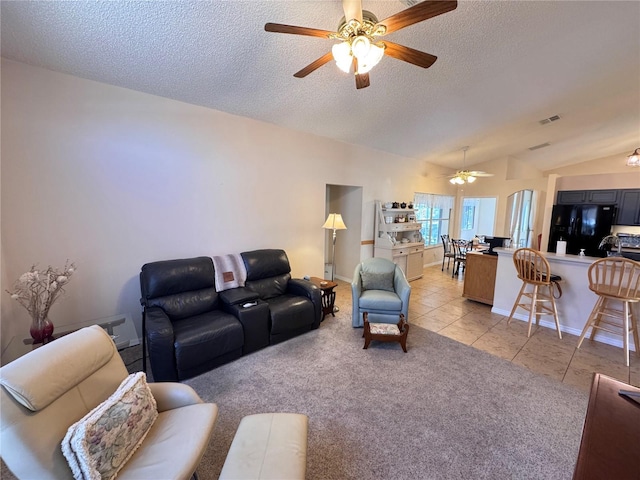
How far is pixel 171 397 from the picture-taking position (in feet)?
5.04

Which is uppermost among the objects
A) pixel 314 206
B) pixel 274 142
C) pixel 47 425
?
pixel 274 142

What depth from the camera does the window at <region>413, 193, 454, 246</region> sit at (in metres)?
6.87

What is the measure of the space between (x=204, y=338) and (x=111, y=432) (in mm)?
1212

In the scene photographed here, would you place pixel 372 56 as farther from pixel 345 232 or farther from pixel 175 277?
pixel 345 232

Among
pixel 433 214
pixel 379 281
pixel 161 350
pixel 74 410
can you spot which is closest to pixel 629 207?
pixel 433 214

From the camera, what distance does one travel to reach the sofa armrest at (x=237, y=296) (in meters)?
2.88

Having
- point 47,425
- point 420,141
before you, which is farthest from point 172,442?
point 420,141

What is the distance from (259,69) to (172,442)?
301 centimetres

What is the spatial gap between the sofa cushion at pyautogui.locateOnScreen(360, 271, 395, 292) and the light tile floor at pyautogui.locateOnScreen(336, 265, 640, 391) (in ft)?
2.17

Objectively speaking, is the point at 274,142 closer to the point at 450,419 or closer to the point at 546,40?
the point at 546,40

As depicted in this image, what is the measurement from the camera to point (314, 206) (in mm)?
4574

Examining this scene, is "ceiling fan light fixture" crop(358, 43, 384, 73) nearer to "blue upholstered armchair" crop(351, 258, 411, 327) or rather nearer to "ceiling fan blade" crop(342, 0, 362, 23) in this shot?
"ceiling fan blade" crop(342, 0, 362, 23)

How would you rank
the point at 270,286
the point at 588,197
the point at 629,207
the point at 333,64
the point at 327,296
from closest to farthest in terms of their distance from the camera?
the point at 333,64
the point at 270,286
the point at 327,296
the point at 629,207
the point at 588,197

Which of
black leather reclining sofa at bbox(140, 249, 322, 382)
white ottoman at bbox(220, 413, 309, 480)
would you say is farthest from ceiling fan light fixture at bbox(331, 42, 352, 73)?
black leather reclining sofa at bbox(140, 249, 322, 382)
